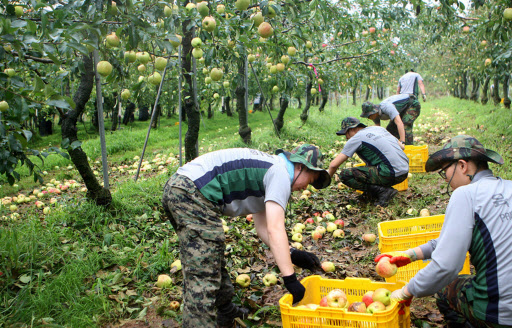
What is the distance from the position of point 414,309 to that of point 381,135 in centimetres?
230

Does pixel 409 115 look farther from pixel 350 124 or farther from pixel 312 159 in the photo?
pixel 312 159

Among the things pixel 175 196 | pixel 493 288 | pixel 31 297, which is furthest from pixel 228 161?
pixel 31 297

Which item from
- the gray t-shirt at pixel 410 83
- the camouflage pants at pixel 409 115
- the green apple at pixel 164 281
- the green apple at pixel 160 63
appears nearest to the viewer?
the green apple at pixel 164 281

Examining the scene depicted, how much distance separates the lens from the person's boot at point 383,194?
14.8ft

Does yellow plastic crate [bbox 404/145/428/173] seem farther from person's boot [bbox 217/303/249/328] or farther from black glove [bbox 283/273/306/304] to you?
black glove [bbox 283/273/306/304]

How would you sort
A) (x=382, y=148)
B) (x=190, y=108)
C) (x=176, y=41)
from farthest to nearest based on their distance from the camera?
(x=190, y=108), (x=382, y=148), (x=176, y=41)

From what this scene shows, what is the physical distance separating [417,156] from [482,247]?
4.00 metres

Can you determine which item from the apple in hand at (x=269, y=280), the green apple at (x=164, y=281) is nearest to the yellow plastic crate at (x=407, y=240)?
the apple in hand at (x=269, y=280)

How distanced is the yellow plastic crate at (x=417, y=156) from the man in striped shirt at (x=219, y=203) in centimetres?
356

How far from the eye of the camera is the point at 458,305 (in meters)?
2.03

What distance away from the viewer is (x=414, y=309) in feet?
8.54

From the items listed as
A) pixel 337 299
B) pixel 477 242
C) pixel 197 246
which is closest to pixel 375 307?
pixel 337 299

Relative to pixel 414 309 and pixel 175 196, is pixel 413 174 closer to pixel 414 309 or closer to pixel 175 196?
pixel 414 309

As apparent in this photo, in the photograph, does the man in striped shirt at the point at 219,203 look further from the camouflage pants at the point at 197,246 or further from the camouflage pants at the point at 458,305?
the camouflage pants at the point at 458,305
